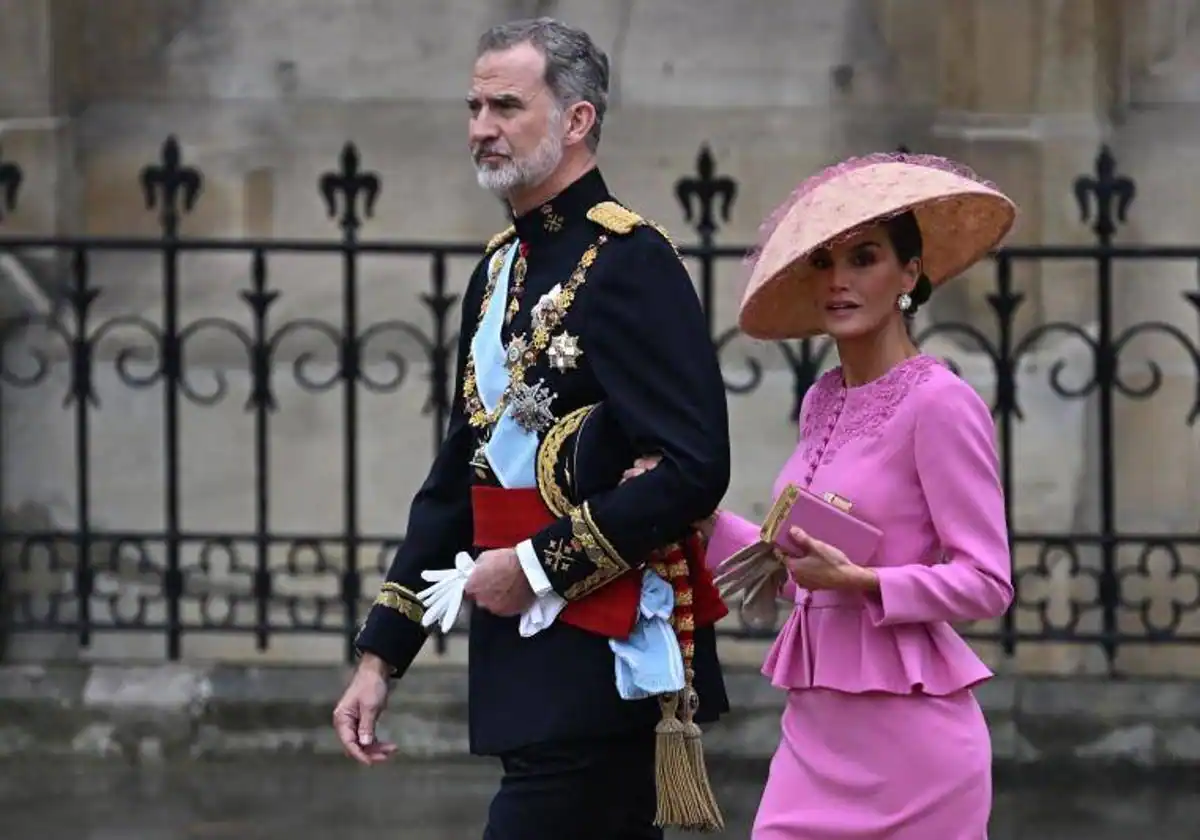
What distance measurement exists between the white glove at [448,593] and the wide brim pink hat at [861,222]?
1.95 feet

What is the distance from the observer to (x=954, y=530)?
3.97 metres

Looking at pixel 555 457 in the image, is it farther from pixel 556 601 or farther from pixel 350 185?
pixel 350 185

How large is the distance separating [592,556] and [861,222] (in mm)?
636

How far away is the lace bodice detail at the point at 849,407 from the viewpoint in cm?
407

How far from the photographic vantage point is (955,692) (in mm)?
4082

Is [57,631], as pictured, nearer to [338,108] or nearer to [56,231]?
[56,231]

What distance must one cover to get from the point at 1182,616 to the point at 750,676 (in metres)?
1.57

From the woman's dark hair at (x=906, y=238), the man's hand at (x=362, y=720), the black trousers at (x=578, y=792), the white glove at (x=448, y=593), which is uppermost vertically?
the woman's dark hair at (x=906, y=238)

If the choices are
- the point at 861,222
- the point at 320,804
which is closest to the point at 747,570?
the point at 861,222

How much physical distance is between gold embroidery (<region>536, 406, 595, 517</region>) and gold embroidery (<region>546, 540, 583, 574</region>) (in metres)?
0.08

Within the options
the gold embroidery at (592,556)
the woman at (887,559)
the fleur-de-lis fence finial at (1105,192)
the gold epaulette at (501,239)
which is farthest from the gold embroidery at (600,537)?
the fleur-de-lis fence finial at (1105,192)

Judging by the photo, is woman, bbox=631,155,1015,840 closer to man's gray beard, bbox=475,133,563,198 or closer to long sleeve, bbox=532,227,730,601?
long sleeve, bbox=532,227,730,601

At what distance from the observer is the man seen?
4051 millimetres

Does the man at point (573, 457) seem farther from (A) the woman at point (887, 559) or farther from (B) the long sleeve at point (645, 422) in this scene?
(A) the woman at point (887, 559)
